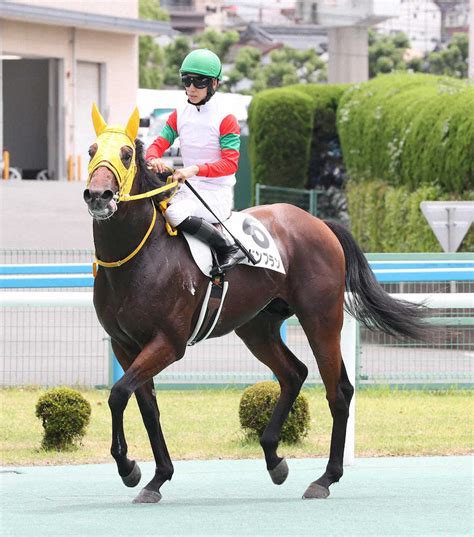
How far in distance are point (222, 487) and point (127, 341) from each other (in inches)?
40.2

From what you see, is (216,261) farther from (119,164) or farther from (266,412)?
(266,412)

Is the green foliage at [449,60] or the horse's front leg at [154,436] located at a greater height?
the green foliage at [449,60]

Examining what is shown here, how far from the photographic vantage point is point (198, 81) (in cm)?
664

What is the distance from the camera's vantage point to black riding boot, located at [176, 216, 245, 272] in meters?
6.52

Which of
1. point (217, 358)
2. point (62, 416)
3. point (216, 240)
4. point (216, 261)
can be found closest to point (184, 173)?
point (216, 240)

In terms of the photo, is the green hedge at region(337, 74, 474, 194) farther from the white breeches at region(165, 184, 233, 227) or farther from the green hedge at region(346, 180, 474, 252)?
the white breeches at region(165, 184, 233, 227)

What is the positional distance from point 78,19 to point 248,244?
2706 cm

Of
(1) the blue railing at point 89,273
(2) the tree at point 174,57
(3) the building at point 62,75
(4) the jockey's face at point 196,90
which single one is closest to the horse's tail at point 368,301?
(4) the jockey's face at point 196,90

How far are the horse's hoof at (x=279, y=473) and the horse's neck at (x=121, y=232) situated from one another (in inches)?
56.4

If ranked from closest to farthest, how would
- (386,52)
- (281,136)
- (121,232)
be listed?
(121,232), (281,136), (386,52)

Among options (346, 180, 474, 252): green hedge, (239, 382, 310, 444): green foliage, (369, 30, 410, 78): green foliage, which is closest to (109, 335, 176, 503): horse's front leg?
(239, 382, 310, 444): green foliage

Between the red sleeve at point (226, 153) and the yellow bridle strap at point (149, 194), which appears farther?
the red sleeve at point (226, 153)

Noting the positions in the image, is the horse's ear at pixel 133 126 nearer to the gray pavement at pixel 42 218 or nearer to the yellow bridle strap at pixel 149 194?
the yellow bridle strap at pixel 149 194

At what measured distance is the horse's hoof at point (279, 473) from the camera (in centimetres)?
683
